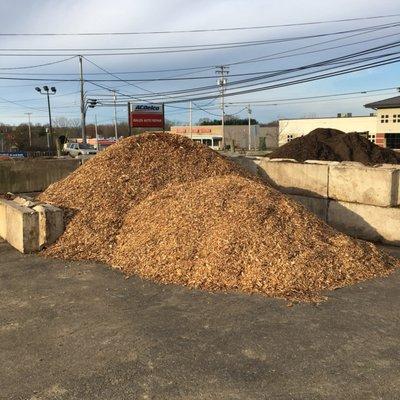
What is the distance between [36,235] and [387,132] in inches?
2040

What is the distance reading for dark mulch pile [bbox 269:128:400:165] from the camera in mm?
15992

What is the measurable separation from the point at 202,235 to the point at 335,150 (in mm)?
11091

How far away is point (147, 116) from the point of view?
25.2 m

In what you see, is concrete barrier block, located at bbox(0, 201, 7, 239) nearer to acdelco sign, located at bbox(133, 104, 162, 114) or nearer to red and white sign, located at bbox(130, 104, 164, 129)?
red and white sign, located at bbox(130, 104, 164, 129)

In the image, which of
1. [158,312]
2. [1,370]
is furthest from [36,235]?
[1,370]

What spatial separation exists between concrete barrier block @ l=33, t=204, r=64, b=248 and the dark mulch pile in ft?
30.3

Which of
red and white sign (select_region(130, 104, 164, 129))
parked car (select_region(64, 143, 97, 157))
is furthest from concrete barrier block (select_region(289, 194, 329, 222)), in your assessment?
parked car (select_region(64, 143, 97, 157))

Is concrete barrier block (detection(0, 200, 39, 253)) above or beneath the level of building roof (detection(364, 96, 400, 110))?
beneath

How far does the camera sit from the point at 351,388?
376cm

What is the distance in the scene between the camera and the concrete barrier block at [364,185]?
9.02m

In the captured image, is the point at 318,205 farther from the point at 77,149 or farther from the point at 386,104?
the point at 386,104

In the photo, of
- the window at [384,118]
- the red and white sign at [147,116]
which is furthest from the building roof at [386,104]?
the red and white sign at [147,116]

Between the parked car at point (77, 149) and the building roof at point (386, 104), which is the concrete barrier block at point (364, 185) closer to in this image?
the parked car at point (77, 149)

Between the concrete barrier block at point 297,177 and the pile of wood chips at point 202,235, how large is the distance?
2121 millimetres
